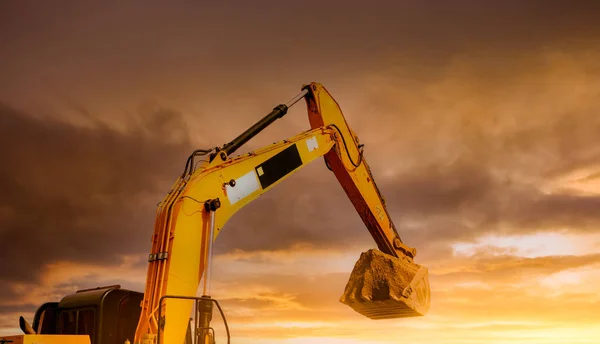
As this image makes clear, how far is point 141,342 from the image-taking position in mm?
7328

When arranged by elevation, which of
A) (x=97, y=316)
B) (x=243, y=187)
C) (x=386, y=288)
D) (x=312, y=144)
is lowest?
(x=97, y=316)

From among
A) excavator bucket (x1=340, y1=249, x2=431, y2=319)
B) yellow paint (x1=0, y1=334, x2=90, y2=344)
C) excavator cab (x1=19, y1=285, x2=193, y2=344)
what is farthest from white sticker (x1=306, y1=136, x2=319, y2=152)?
yellow paint (x1=0, y1=334, x2=90, y2=344)

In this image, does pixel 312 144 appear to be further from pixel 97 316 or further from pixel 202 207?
pixel 97 316

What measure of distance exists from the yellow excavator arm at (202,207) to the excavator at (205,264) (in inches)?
0.5

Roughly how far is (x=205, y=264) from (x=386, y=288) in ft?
13.7

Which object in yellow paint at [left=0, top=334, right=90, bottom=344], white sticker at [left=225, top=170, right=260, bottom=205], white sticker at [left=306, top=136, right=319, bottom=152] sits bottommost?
yellow paint at [left=0, top=334, right=90, bottom=344]

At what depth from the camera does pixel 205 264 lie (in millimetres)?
8000

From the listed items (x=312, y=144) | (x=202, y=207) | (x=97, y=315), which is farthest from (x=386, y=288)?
(x=97, y=315)

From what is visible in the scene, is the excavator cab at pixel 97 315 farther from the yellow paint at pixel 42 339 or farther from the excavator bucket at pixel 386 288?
the excavator bucket at pixel 386 288

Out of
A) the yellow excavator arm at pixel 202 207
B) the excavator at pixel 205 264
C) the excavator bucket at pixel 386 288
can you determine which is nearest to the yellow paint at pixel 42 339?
the excavator at pixel 205 264

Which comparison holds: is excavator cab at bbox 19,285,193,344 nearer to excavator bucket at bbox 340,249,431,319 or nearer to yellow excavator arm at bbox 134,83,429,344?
yellow excavator arm at bbox 134,83,429,344

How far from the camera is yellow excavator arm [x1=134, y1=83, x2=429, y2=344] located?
746 cm

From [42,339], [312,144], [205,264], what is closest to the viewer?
[42,339]

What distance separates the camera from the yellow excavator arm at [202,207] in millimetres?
7457
